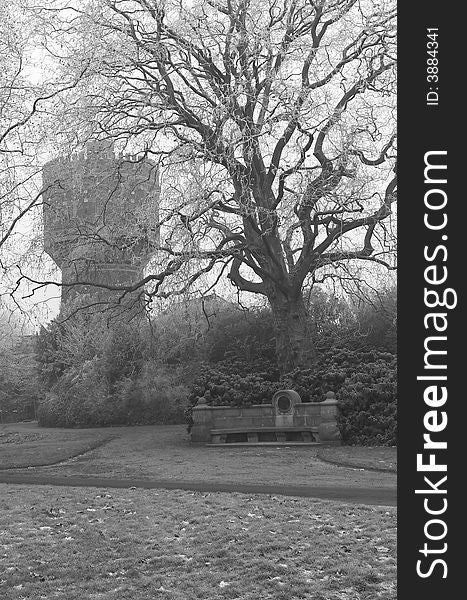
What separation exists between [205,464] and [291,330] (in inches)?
256

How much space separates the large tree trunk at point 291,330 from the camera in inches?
826

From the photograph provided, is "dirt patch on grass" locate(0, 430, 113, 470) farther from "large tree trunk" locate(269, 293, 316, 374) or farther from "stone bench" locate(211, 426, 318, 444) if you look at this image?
"large tree trunk" locate(269, 293, 316, 374)

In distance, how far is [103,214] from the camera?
20.5m

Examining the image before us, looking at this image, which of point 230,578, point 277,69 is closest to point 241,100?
point 277,69

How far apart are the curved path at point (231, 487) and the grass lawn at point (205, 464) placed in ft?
1.42

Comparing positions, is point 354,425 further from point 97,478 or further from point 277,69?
point 277,69

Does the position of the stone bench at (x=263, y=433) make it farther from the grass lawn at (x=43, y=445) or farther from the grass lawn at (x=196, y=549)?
the grass lawn at (x=196, y=549)

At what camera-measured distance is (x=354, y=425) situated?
17922 millimetres

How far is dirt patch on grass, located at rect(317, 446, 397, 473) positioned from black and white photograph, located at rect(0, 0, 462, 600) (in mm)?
82

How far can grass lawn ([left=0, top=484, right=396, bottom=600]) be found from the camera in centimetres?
737

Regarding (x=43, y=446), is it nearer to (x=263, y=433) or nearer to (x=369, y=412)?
(x=263, y=433)

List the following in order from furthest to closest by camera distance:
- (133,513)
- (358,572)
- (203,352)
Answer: (203,352)
(133,513)
(358,572)

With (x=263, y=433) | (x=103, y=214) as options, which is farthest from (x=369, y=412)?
(x=103, y=214)

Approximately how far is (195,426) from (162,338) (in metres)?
7.19
